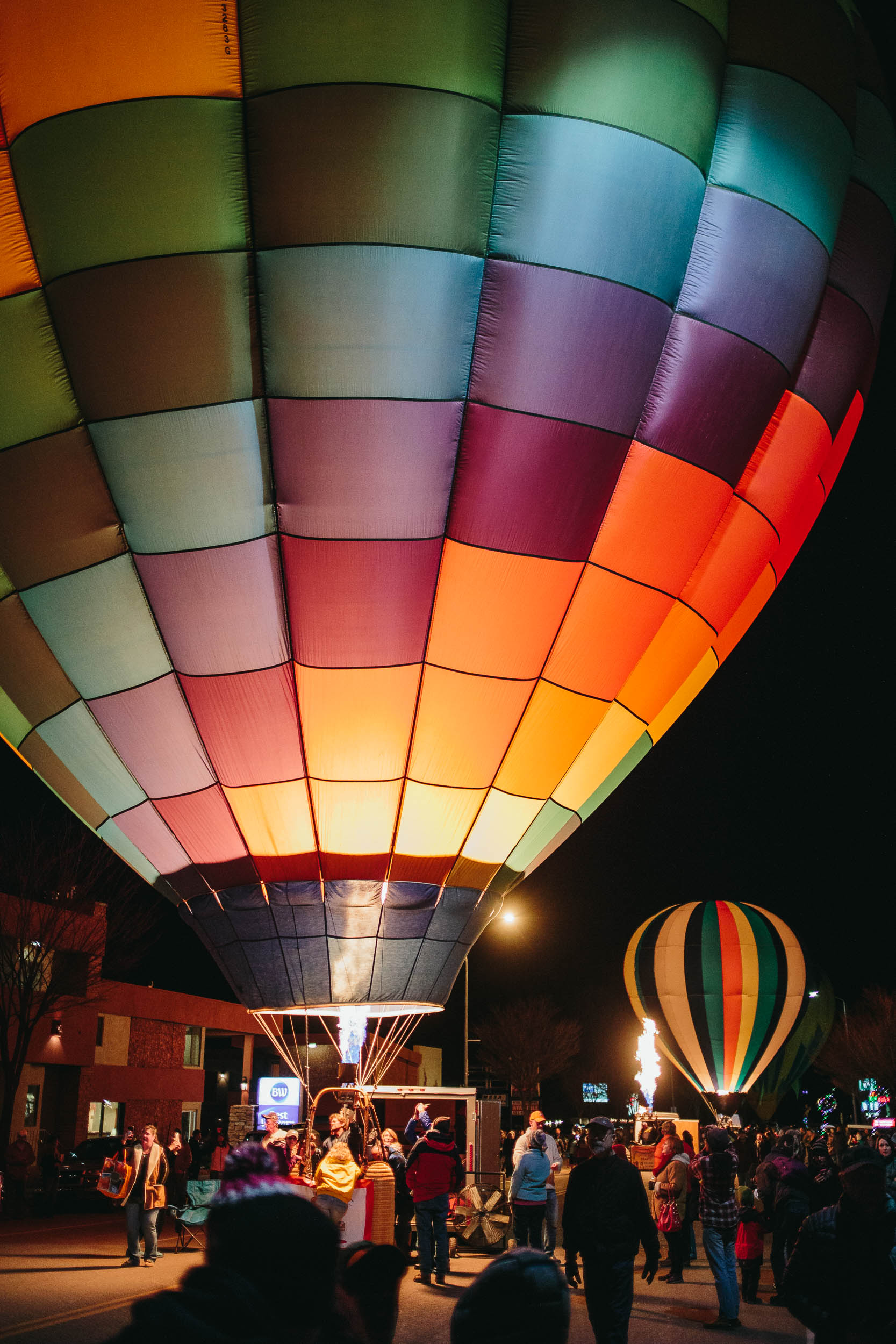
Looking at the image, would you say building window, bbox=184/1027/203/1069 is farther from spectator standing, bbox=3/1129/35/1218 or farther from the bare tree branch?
the bare tree branch

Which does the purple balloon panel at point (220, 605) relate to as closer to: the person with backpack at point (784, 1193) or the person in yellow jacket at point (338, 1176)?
the person in yellow jacket at point (338, 1176)

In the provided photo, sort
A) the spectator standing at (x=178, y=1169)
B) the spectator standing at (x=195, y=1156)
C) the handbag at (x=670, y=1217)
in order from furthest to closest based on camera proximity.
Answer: the spectator standing at (x=195, y=1156) < the spectator standing at (x=178, y=1169) < the handbag at (x=670, y=1217)

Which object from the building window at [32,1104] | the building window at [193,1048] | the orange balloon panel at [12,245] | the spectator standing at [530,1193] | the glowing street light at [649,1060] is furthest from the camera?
the building window at [193,1048]

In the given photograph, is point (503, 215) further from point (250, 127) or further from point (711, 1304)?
point (711, 1304)

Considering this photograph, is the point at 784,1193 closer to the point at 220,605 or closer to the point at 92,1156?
the point at 220,605

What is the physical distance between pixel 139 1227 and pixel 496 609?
6.94 metres

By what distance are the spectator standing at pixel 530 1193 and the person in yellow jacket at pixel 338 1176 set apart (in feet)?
4.18

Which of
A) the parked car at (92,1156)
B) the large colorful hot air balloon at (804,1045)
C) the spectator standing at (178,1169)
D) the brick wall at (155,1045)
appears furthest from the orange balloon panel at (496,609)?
the brick wall at (155,1045)

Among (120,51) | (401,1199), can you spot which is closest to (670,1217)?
(401,1199)

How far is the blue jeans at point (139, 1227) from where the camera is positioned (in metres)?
10.7

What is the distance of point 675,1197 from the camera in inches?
388

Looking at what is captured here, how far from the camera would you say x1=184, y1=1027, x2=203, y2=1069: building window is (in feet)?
115

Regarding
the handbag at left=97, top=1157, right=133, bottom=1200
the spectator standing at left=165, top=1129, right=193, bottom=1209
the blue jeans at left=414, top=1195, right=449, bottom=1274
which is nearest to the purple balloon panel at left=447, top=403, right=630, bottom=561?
the blue jeans at left=414, top=1195, right=449, bottom=1274

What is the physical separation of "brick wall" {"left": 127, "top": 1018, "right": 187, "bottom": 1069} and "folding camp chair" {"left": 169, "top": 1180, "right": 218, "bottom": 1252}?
60.9 feet
